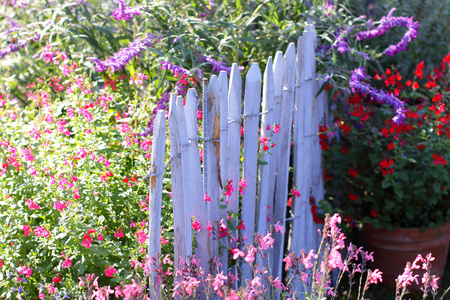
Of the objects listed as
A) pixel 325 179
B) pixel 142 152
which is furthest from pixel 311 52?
pixel 142 152

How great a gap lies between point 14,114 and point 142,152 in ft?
3.06

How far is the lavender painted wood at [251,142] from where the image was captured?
2.28 m

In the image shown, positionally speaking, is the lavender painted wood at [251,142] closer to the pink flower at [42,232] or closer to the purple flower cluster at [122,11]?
the purple flower cluster at [122,11]

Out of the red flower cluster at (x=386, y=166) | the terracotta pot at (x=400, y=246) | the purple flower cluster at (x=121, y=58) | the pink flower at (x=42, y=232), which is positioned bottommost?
the terracotta pot at (x=400, y=246)

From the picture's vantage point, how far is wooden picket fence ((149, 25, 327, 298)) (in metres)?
1.94

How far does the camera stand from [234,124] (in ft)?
7.34

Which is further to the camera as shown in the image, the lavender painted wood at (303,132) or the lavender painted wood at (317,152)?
the lavender painted wood at (317,152)

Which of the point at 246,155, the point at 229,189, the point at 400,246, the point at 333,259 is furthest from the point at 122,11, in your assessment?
the point at 400,246

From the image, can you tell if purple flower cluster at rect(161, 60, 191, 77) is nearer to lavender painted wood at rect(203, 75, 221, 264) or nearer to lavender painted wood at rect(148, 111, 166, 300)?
lavender painted wood at rect(203, 75, 221, 264)

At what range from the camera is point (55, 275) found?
212 cm

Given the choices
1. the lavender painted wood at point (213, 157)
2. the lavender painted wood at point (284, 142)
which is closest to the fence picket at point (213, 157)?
the lavender painted wood at point (213, 157)

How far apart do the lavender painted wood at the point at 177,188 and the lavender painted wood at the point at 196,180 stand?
0.11m

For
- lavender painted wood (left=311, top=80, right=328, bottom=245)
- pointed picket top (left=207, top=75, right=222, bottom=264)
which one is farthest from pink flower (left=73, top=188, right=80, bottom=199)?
lavender painted wood (left=311, top=80, right=328, bottom=245)

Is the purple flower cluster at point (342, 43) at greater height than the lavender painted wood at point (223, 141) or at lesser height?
greater
